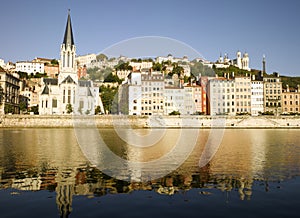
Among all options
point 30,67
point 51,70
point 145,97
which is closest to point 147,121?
point 145,97

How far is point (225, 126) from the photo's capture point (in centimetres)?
7725

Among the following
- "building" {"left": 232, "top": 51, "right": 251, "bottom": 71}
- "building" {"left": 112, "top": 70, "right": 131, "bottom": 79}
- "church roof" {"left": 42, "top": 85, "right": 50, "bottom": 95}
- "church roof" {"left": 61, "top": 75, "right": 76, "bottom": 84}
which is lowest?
"church roof" {"left": 42, "top": 85, "right": 50, "bottom": 95}

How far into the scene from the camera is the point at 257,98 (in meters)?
93.1

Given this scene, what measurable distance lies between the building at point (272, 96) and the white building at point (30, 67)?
107863 millimetres

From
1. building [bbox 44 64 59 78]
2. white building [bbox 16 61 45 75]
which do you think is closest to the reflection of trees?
white building [bbox 16 61 45 75]

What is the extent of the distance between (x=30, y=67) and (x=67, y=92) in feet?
219

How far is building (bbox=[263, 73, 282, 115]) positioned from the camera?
93625 millimetres

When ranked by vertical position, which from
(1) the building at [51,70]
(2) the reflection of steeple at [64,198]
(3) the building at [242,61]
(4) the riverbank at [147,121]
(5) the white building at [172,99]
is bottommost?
(2) the reflection of steeple at [64,198]

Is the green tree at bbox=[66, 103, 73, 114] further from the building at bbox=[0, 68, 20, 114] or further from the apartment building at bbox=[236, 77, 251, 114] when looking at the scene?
the apartment building at bbox=[236, 77, 251, 114]

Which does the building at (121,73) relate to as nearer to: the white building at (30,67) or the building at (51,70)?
the building at (51,70)

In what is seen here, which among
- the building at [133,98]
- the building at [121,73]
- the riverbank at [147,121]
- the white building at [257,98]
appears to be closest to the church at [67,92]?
the building at [133,98]

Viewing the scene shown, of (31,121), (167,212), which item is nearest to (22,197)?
(167,212)

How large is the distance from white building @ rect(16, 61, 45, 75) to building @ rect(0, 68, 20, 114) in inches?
2081

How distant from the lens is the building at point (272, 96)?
93.6 metres
